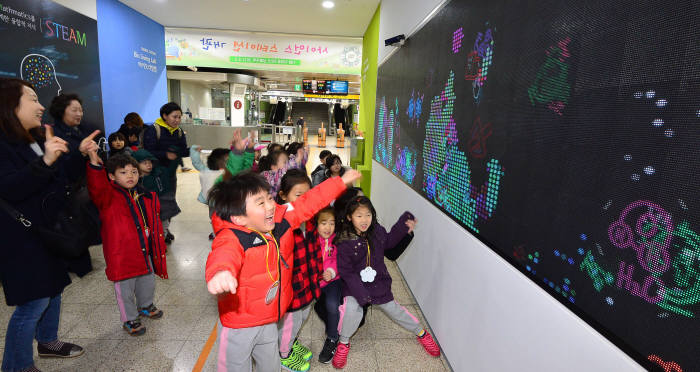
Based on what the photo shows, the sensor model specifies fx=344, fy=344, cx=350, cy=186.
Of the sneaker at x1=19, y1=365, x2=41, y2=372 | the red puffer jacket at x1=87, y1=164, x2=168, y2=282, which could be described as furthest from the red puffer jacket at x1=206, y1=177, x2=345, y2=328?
the sneaker at x1=19, y1=365, x2=41, y2=372

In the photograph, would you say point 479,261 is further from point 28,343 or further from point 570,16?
point 28,343

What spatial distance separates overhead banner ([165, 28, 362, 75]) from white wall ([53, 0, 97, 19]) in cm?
214

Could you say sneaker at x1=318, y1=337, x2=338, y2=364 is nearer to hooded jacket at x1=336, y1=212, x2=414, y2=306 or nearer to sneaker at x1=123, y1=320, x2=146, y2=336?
hooded jacket at x1=336, y1=212, x2=414, y2=306

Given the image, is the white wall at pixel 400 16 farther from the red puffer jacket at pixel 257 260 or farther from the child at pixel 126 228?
the child at pixel 126 228

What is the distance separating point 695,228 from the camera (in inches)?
29.5

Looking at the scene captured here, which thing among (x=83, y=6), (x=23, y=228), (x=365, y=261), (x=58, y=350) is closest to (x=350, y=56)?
(x=83, y=6)

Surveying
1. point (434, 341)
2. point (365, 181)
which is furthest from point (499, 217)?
point (365, 181)

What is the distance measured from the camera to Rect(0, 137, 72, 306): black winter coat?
162cm

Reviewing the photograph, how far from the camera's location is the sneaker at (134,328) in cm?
241

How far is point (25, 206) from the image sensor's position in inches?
67.7

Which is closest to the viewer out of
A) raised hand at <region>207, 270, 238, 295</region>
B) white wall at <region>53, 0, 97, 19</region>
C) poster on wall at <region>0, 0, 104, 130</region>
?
raised hand at <region>207, 270, 238, 295</region>

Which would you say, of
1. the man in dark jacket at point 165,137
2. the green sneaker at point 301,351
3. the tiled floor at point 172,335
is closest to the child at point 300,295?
the green sneaker at point 301,351

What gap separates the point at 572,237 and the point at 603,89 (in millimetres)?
465

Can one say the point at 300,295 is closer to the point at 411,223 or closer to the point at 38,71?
the point at 411,223
